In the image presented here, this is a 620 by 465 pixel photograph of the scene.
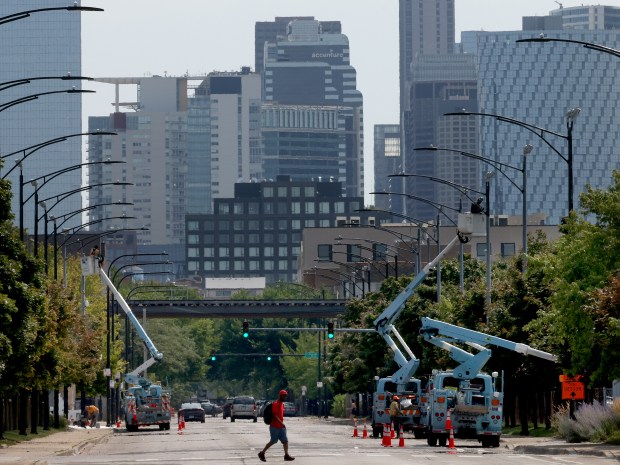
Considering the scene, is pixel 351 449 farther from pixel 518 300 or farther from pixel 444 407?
pixel 518 300

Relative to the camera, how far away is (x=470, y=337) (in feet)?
193

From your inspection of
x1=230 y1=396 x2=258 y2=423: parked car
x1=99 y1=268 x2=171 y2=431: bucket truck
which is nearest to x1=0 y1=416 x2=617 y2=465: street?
x1=99 y1=268 x2=171 y2=431: bucket truck

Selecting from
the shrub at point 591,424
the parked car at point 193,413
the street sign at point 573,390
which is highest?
the street sign at point 573,390

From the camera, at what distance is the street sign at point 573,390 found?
55.1m

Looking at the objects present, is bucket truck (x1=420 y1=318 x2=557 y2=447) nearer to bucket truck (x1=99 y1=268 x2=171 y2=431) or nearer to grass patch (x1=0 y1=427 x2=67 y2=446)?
grass patch (x1=0 y1=427 x2=67 y2=446)

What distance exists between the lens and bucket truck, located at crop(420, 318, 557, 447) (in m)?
54.2

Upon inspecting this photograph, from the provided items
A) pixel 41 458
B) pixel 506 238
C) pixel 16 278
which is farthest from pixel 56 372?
pixel 506 238

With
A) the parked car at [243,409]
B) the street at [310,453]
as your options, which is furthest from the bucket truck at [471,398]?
the parked car at [243,409]

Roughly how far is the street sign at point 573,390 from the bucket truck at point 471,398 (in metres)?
1.22

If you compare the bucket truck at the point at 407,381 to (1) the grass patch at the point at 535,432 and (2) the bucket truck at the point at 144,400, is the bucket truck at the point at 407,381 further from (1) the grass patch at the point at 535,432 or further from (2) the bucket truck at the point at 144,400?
(2) the bucket truck at the point at 144,400

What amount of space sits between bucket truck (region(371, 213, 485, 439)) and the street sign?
8.08 meters

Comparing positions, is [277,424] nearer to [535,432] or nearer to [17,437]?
[535,432]

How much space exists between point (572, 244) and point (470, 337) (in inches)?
344

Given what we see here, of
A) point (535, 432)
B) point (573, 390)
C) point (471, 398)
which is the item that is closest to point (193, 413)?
point (535, 432)
